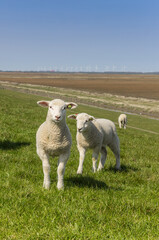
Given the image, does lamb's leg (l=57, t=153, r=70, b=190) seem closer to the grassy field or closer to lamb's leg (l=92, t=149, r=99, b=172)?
the grassy field

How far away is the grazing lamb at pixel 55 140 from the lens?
17.2 ft

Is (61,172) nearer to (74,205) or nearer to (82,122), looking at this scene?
(74,205)

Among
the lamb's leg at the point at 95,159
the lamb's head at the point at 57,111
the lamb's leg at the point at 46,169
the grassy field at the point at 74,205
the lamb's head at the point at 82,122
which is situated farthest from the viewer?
the lamb's leg at the point at 95,159

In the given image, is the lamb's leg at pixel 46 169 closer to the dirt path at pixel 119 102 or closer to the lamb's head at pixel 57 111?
the lamb's head at pixel 57 111

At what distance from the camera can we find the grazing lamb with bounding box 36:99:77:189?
5.23 m

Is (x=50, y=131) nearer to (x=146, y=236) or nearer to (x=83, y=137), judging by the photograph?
(x=83, y=137)

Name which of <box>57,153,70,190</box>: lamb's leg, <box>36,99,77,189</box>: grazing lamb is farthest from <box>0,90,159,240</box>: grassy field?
<box>36,99,77,189</box>: grazing lamb

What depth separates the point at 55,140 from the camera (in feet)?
17.7

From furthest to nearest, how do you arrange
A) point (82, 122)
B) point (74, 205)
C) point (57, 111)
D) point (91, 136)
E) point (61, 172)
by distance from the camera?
point (91, 136), point (82, 122), point (61, 172), point (57, 111), point (74, 205)

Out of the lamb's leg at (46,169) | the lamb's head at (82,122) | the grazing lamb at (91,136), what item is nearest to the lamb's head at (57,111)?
the lamb's leg at (46,169)

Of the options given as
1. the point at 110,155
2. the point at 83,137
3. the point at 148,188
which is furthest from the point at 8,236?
the point at 110,155

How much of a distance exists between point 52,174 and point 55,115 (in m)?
2.02

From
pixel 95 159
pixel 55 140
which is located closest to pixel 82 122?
pixel 95 159

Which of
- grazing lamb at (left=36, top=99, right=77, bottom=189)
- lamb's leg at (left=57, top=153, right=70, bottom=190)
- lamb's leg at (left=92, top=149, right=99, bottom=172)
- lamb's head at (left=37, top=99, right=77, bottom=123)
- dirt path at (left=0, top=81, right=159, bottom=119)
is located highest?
lamb's head at (left=37, top=99, right=77, bottom=123)
